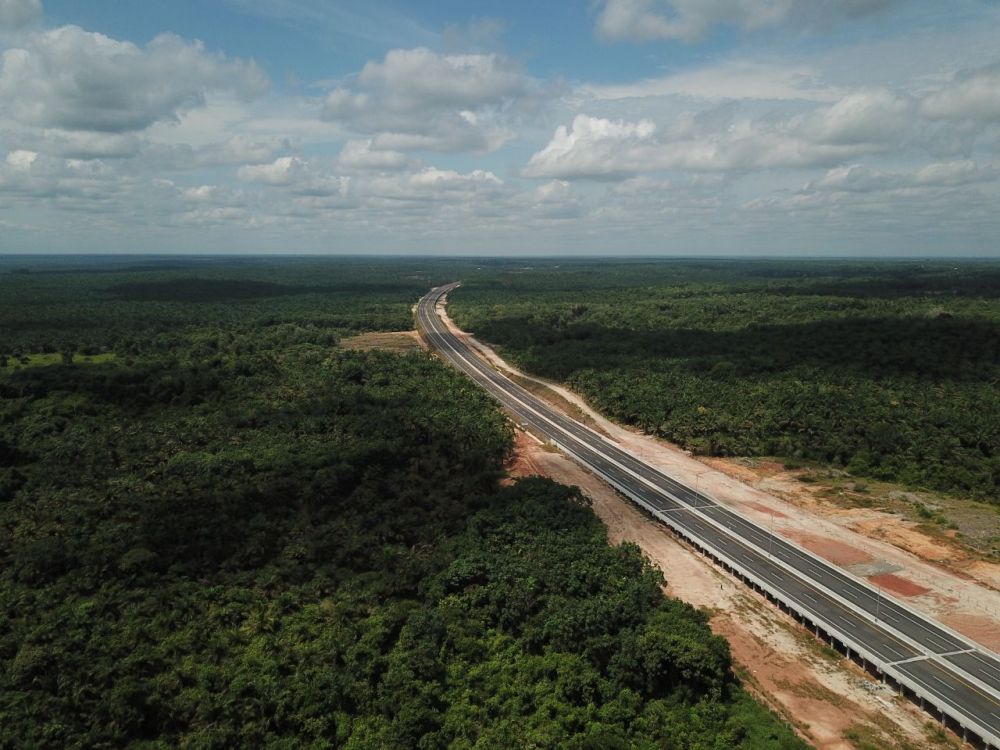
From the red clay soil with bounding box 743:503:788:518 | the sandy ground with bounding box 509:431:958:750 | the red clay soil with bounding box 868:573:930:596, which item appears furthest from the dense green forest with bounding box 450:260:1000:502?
the sandy ground with bounding box 509:431:958:750

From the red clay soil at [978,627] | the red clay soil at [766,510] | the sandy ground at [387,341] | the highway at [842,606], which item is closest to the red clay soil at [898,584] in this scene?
the highway at [842,606]

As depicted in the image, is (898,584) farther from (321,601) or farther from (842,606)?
(321,601)

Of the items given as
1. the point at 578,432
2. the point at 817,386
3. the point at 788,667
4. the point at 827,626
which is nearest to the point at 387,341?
the point at 578,432

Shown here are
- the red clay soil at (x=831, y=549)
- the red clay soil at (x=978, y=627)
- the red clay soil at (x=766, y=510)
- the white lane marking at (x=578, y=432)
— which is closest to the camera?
the red clay soil at (x=978, y=627)

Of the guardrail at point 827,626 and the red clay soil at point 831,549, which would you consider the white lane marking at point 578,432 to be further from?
the guardrail at point 827,626

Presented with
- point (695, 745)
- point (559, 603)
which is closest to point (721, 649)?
point (695, 745)

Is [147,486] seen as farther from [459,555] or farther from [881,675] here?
[881,675]

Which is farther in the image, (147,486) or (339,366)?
(339,366)
